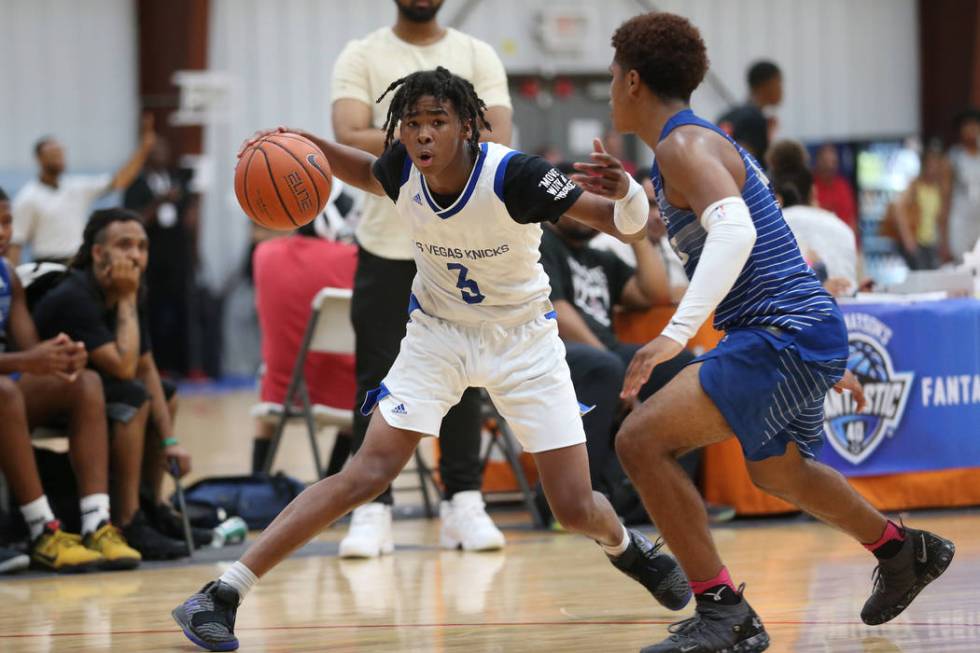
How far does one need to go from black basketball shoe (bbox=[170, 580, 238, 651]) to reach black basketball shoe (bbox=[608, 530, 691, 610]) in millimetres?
1127

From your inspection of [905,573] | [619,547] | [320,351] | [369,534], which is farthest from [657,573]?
[320,351]

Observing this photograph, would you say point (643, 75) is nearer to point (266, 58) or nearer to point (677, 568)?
point (677, 568)

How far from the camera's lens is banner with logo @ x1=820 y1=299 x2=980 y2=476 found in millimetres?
6160

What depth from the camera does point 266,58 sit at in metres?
16.1

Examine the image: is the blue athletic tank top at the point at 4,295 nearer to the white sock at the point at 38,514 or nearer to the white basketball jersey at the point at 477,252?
the white sock at the point at 38,514

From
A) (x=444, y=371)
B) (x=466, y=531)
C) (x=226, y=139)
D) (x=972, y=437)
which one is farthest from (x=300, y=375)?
(x=226, y=139)

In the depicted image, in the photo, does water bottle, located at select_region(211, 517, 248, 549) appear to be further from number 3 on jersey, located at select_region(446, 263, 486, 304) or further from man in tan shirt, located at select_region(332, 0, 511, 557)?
number 3 on jersey, located at select_region(446, 263, 486, 304)

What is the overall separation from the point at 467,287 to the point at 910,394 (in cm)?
287

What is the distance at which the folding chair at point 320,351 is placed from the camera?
21.2ft

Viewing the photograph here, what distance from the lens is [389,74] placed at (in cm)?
558

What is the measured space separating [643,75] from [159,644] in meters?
2.02

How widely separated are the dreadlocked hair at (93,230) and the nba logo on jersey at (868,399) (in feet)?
10.0

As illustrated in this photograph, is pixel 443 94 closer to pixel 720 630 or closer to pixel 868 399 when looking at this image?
pixel 720 630

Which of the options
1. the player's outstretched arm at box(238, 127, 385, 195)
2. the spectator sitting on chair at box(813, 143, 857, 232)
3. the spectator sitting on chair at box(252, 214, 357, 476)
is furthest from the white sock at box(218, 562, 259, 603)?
the spectator sitting on chair at box(813, 143, 857, 232)
